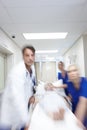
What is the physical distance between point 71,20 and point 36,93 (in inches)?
79.9

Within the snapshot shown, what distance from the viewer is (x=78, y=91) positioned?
1.91m

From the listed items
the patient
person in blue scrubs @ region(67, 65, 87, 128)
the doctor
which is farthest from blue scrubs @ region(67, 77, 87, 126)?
the doctor

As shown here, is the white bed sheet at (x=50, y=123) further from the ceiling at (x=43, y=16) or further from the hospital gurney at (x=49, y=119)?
A: the ceiling at (x=43, y=16)

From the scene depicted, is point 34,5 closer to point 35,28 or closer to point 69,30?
point 35,28

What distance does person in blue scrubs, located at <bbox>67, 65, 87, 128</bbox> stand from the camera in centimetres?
169

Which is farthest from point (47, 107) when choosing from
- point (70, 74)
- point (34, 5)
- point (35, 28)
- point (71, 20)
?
point (35, 28)

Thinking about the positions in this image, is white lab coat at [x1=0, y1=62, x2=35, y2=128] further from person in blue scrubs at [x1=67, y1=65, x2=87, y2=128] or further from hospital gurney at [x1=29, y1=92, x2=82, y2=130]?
person in blue scrubs at [x1=67, y1=65, x2=87, y2=128]

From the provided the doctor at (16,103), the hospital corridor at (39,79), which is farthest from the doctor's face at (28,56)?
the doctor at (16,103)

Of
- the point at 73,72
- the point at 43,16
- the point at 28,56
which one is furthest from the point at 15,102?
the point at 43,16

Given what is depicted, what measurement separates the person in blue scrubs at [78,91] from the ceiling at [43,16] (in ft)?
4.25

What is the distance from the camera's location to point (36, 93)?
78.7 inches

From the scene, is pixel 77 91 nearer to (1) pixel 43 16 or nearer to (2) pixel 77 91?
(2) pixel 77 91

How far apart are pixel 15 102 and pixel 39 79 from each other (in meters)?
1.63

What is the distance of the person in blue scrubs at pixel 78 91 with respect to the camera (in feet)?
5.55
